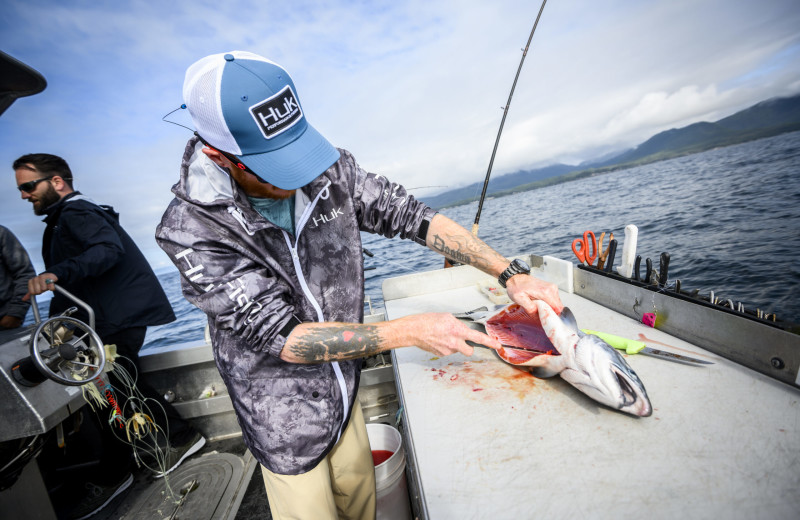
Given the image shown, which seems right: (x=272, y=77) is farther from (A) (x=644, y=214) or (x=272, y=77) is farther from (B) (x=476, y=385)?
(A) (x=644, y=214)

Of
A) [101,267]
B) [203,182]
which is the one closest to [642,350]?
[203,182]

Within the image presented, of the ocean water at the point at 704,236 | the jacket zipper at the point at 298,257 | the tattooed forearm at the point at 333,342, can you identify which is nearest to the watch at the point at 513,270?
the tattooed forearm at the point at 333,342

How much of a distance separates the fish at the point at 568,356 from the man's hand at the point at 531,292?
0.12 ft

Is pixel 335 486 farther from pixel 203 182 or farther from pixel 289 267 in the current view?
pixel 203 182

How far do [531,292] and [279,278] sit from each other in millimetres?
1197

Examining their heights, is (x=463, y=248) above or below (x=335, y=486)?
above

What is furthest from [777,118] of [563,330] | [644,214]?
[563,330]

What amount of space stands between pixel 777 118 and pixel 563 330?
7405cm

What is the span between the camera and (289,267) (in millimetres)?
1423

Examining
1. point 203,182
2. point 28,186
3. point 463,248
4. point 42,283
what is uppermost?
point 28,186

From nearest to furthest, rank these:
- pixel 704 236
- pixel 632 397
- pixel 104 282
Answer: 1. pixel 632 397
2. pixel 104 282
3. pixel 704 236

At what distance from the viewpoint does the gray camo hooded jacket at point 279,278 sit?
3.96ft

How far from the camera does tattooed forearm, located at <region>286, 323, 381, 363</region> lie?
1.24 m

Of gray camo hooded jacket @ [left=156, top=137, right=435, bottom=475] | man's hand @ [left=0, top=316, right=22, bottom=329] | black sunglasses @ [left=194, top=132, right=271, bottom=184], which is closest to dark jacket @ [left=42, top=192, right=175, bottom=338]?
man's hand @ [left=0, top=316, right=22, bottom=329]
